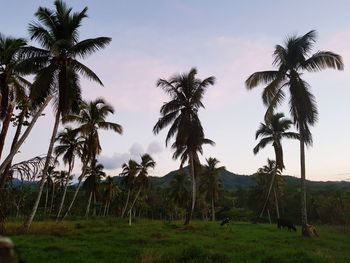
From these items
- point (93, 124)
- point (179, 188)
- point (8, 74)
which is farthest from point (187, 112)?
point (179, 188)

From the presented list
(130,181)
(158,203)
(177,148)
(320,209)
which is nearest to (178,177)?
(130,181)

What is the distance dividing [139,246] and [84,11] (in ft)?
52.8

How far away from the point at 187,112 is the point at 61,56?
14309 mm

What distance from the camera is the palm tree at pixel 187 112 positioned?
124 feet

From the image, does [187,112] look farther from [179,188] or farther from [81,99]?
[179,188]

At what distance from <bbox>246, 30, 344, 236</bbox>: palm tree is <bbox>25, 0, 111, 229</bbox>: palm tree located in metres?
13.0

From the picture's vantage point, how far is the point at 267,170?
2805 inches

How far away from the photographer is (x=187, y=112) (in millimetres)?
38312

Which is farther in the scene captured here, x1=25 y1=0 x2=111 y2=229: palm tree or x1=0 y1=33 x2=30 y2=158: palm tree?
x1=25 y1=0 x2=111 y2=229: palm tree

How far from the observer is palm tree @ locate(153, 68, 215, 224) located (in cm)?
3784

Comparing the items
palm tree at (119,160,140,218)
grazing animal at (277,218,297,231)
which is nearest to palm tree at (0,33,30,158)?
grazing animal at (277,218,297,231)

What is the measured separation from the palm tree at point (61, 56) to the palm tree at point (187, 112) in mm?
11614

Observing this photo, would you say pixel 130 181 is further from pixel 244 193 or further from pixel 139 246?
pixel 244 193

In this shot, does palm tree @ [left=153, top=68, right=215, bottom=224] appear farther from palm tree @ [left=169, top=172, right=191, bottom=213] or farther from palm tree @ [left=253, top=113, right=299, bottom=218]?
palm tree @ [left=169, top=172, right=191, bottom=213]
